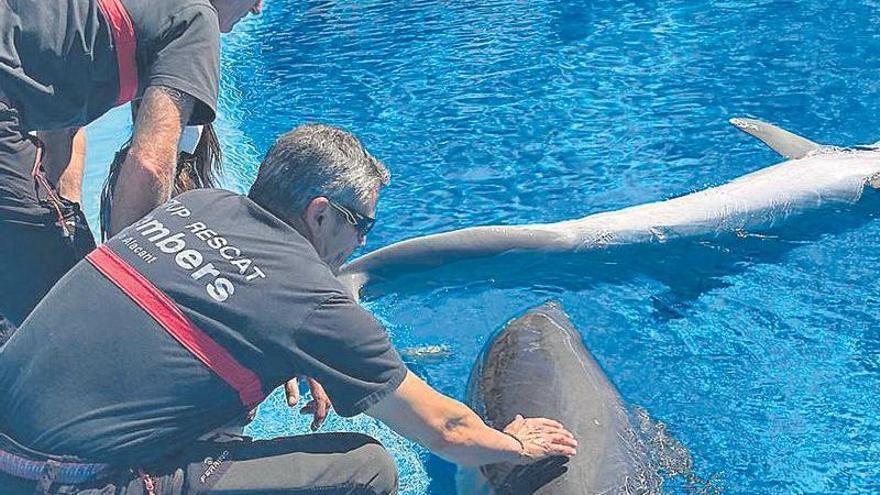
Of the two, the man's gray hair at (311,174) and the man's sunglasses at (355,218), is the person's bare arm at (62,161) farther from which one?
the man's sunglasses at (355,218)

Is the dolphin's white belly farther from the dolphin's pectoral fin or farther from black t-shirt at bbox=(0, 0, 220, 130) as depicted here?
black t-shirt at bbox=(0, 0, 220, 130)

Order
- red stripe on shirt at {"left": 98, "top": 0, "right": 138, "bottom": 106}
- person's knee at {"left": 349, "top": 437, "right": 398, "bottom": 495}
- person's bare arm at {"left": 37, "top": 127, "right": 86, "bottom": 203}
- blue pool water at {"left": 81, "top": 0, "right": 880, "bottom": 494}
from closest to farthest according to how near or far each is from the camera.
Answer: person's knee at {"left": 349, "top": 437, "right": 398, "bottom": 495} < red stripe on shirt at {"left": 98, "top": 0, "right": 138, "bottom": 106} < person's bare arm at {"left": 37, "top": 127, "right": 86, "bottom": 203} < blue pool water at {"left": 81, "top": 0, "right": 880, "bottom": 494}

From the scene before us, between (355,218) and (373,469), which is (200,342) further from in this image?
(373,469)

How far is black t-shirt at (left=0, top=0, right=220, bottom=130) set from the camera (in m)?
3.62

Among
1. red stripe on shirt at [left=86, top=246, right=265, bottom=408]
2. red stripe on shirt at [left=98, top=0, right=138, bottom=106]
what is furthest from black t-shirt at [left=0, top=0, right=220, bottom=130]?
red stripe on shirt at [left=86, top=246, right=265, bottom=408]

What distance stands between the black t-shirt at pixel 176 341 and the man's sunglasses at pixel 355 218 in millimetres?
182

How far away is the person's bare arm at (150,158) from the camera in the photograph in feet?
11.6

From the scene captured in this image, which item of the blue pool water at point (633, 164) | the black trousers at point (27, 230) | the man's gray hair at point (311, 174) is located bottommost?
the blue pool water at point (633, 164)

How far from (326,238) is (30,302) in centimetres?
167

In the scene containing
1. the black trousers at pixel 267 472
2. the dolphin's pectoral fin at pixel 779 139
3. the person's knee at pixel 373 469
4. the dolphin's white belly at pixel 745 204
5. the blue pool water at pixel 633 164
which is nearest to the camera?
the black trousers at pixel 267 472

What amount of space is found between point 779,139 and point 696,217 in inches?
58.5

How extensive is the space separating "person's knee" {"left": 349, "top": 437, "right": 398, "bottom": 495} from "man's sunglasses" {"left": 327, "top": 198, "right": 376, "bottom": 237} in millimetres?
802

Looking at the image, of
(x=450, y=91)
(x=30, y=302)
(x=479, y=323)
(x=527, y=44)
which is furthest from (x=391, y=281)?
(x=527, y=44)

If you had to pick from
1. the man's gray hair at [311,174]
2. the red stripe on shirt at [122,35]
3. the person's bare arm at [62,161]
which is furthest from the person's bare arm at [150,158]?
the person's bare arm at [62,161]
